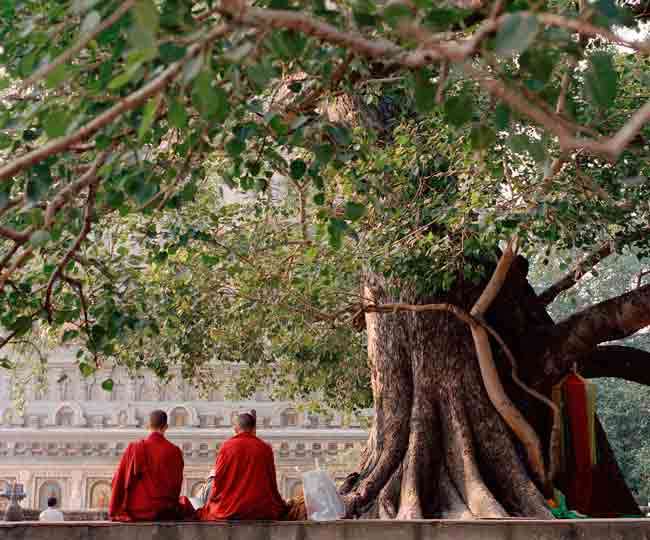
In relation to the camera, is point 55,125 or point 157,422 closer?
point 55,125

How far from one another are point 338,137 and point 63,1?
1424 mm

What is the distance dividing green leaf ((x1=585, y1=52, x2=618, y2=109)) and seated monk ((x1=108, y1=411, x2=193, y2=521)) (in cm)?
543

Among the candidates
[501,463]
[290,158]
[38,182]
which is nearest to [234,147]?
[38,182]

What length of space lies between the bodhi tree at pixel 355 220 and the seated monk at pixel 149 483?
98 centimetres

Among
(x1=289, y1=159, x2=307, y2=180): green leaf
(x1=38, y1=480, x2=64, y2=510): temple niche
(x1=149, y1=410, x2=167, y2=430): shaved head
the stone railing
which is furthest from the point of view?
(x1=38, y1=480, x2=64, y2=510): temple niche

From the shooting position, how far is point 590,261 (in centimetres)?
1047

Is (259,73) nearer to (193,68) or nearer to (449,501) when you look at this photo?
(193,68)

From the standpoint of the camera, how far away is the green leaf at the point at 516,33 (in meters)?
2.71

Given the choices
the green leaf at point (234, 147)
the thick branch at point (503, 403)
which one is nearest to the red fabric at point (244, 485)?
the thick branch at point (503, 403)

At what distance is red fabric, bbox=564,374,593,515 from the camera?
1082 centimetres

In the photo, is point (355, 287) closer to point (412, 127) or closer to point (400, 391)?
point (400, 391)

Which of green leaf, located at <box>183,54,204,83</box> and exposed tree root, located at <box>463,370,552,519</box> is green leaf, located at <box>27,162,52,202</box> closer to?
green leaf, located at <box>183,54,204,83</box>

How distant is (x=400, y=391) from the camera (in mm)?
10727

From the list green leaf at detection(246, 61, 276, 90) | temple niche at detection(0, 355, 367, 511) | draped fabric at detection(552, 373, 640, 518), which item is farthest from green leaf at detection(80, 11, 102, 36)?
temple niche at detection(0, 355, 367, 511)
